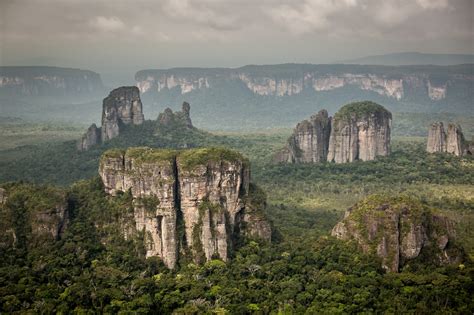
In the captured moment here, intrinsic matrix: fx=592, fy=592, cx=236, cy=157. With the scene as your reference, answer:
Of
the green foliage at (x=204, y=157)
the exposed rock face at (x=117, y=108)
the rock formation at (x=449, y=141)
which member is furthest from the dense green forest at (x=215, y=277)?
the exposed rock face at (x=117, y=108)

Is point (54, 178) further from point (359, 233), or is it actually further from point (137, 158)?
point (359, 233)

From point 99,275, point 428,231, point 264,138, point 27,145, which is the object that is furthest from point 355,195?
point 27,145

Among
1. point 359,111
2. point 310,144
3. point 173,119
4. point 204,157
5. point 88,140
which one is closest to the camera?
point 204,157

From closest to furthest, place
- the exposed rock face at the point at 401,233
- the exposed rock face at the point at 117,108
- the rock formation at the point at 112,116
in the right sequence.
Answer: the exposed rock face at the point at 401,233
the rock formation at the point at 112,116
the exposed rock face at the point at 117,108

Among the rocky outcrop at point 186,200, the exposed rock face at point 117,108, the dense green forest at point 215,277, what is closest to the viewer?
the dense green forest at point 215,277

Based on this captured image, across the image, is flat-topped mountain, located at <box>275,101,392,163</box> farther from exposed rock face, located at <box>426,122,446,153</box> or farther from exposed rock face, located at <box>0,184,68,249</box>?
exposed rock face, located at <box>0,184,68,249</box>

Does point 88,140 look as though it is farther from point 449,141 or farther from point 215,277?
point 215,277

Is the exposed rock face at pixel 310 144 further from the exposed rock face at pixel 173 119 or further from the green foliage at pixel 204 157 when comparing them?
the green foliage at pixel 204 157

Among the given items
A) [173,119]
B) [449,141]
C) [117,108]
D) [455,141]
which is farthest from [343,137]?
[117,108]
